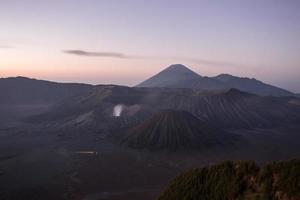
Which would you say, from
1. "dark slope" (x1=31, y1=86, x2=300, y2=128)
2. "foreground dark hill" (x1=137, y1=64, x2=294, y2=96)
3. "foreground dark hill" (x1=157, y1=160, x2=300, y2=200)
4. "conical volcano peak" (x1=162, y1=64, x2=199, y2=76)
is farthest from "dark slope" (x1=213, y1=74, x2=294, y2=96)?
"foreground dark hill" (x1=157, y1=160, x2=300, y2=200)

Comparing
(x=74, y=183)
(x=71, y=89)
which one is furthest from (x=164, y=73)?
(x=74, y=183)

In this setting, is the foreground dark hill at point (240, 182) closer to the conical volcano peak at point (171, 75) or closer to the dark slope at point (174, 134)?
the dark slope at point (174, 134)

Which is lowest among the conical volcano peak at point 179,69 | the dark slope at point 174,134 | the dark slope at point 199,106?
the dark slope at point 174,134

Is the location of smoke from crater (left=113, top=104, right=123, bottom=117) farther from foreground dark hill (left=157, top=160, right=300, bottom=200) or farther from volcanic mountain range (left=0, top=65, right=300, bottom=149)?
foreground dark hill (left=157, top=160, right=300, bottom=200)

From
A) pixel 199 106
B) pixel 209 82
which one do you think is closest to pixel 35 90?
pixel 209 82

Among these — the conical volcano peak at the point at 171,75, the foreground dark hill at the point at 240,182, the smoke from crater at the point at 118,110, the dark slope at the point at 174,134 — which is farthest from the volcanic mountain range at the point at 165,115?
the conical volcano peak at the point at 171,75
